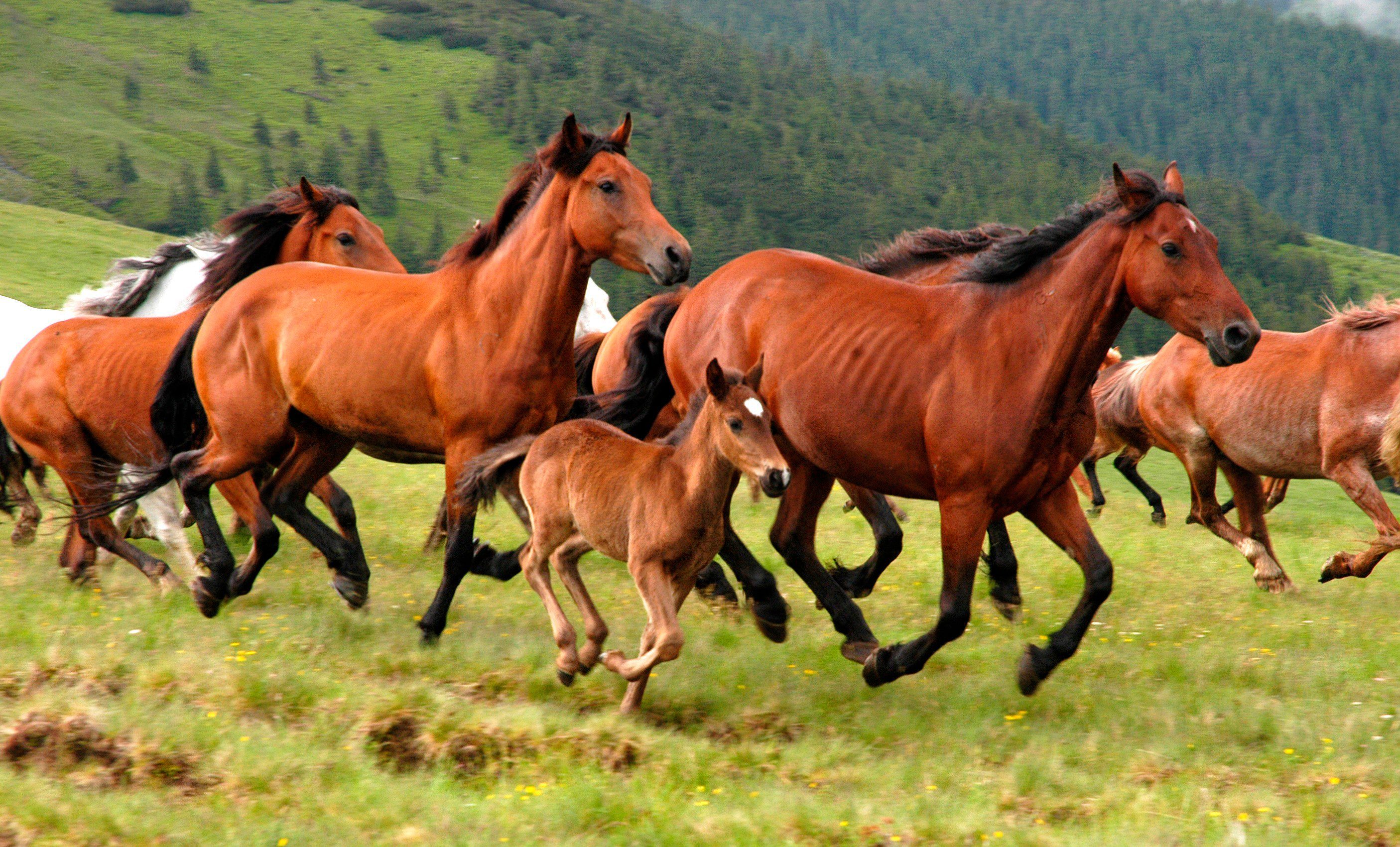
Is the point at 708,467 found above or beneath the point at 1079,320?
beneath

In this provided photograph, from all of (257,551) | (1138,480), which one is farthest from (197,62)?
(257,551)

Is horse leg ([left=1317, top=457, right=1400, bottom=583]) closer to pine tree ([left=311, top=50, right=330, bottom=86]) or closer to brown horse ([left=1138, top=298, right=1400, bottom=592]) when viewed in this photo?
brown horse ([left=1138, top=298, right=1400, bottom=592])

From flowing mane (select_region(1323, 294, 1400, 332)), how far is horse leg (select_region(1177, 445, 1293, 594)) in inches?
56.2

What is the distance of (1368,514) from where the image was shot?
9031 millimetres

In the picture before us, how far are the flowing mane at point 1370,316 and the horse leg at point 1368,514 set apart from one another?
3.26ft

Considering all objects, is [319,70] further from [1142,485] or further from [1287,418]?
[1287,418]

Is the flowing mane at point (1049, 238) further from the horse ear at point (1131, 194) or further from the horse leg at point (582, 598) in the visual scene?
the horse leg at point (582, 598)

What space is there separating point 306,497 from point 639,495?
8.31ft

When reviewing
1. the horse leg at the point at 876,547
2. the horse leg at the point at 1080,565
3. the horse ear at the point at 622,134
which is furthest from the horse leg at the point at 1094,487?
the horse ear at the point at 622,134

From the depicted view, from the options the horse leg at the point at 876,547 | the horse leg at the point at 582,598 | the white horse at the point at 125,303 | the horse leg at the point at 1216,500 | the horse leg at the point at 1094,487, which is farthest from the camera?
the horse leg at the point at 1094,487

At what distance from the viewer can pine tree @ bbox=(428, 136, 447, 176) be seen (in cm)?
10462

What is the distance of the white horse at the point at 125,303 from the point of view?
9836 mm

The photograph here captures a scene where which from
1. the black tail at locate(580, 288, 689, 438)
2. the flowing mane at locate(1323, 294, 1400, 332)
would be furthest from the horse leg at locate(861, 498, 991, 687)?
the flowing mane at locate(1323, 294, 1400, 332)

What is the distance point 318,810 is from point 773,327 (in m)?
3.39
